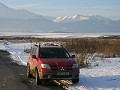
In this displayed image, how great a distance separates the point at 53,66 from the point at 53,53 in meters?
1.47

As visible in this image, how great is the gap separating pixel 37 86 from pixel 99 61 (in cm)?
1041

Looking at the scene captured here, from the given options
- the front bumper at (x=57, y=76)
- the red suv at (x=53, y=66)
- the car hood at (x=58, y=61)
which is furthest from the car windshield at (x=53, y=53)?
the front bumper at (x=57, y=76)

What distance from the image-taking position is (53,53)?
1560 cm

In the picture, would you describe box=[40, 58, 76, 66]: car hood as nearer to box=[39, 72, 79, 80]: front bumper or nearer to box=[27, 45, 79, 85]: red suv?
box=[27, 45, 79, 85]: red suv

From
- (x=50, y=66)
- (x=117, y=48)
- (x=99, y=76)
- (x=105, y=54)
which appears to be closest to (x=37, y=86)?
(x=50, y=66)

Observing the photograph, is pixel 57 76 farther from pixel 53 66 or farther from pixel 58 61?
pixel 58 61

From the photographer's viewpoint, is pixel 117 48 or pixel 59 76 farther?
pixel 117 48

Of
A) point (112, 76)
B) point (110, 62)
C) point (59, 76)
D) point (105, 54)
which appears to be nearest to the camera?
point (59, 76)

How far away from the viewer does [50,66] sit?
46.7 feet

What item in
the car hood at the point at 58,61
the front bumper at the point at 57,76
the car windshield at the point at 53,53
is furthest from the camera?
the car windshield at the point at 53,53

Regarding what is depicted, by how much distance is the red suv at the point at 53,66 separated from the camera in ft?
46.4

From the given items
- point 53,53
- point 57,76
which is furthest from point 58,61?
point 53,53

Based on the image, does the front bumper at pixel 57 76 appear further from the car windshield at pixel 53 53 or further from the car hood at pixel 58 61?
the car windshield at pixel 53 53

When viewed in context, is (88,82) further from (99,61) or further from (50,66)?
(99,61)
